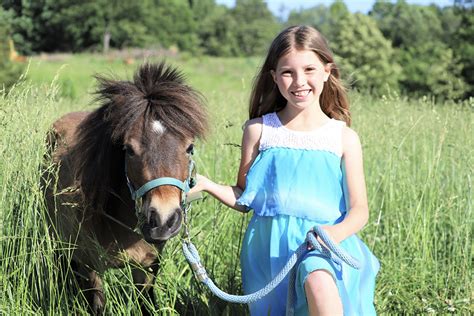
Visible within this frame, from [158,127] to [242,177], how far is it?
504 millimetres

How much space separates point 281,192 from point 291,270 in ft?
1.12

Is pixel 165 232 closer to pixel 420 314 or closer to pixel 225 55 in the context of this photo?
pixel 420 314

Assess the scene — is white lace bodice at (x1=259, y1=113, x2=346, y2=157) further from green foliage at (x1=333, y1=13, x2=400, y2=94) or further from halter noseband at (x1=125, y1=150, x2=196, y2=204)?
green foliage at (x1=333, y1=13, x2=400, y2=94)

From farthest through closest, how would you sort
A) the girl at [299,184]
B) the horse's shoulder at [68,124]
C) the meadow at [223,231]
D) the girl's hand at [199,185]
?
the horse's shoulder at [68,124] → the meadow at [223,231] → the girl's hand at [199,185] → the girl at [299,184]

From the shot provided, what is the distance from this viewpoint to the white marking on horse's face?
2418mm

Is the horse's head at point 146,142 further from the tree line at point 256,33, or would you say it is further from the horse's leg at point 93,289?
the tree line at point 256,33

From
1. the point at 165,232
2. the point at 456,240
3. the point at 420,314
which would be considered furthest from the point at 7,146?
the point at 456,240

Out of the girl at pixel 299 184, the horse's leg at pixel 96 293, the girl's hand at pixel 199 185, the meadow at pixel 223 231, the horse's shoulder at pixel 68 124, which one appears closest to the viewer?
the girl at pixel 299 184

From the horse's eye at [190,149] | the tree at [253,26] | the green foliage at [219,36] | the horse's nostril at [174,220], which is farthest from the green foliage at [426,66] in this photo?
the green foliage at [219,36]

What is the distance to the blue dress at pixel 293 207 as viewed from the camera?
241 cm

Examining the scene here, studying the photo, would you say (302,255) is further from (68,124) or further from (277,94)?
(68,124)

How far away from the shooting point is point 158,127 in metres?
2.43

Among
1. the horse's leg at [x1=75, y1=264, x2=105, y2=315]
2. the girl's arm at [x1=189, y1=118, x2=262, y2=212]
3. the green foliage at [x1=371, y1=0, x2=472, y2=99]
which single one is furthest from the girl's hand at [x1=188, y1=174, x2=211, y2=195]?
the green foliage at [x1=371, y1=0, x2=472, y2=99]

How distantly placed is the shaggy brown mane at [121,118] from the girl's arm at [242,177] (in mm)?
217
